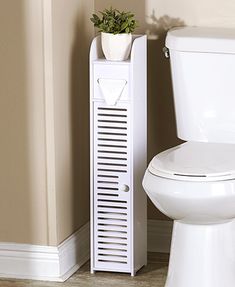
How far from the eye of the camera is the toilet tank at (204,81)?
3.30 m

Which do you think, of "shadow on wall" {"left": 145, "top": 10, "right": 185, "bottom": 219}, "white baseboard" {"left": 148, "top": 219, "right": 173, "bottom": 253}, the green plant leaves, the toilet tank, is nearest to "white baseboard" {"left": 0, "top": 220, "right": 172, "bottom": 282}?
"white baseboard" {"left": 148, "top": 219, "right": 173, "bottom": 253}

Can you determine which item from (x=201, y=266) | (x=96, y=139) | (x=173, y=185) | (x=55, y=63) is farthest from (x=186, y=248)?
(x=55, y=63)

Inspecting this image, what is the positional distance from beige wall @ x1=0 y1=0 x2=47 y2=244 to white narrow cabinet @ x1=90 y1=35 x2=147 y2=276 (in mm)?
204

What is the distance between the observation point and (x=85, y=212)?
3.68 m

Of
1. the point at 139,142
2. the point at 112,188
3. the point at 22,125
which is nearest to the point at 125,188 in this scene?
the point at 112,188

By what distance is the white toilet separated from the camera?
9.79ft

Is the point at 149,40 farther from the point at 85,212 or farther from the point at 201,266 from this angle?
the point at 201,266

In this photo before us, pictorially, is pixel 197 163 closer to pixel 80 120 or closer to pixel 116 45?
pixel 116 45

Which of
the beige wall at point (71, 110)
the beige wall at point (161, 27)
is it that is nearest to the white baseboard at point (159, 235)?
the beige wall at point (161, 27)

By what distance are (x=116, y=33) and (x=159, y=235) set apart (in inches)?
34.8

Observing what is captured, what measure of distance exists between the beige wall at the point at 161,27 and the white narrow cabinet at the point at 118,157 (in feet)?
0.55

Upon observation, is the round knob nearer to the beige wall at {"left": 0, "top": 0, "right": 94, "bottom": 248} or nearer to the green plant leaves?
the beige wall at {"left": 0, "top": 0, "right": 94, "bottom": 248}

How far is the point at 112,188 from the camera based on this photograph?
11.2 feet

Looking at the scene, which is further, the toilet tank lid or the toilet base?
the toilet tank lid
